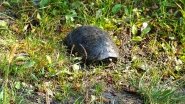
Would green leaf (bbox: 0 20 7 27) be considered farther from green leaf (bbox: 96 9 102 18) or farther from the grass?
green leaf (bbox: 96 9 102 18)

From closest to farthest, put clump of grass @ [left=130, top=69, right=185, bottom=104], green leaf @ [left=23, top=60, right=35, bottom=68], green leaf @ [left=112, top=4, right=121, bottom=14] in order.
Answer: clump of grass @ [left=130, top=69, right=185, bottom=104] → green leaf @ [left=23, top=60, right=35, bottom=68] → green leaf @ [left=112, top=4, right=121, bottom=14]

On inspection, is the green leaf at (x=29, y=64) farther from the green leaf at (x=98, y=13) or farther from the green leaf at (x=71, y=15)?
the green leaf at (x=98, y=13)

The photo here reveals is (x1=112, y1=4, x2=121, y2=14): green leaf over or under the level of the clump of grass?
over

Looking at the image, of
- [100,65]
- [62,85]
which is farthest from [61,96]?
[100,65]

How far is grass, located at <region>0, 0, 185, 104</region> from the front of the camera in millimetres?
3547

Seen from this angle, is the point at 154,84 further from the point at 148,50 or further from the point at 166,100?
the point at 148,50

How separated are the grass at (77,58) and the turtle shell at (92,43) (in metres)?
0.10

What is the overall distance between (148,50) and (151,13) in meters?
0.69

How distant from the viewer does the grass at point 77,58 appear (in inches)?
140

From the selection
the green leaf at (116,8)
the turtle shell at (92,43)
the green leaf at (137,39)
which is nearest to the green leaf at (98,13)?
the green leaf at (116,8)

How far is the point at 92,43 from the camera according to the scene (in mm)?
4137

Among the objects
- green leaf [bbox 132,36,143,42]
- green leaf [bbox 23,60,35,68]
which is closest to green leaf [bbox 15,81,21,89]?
green leaf [bbox 23,60,35,68]

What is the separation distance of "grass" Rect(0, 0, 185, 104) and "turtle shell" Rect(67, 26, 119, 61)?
3.9 inches

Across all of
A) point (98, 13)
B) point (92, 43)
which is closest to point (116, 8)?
point (98, 13)
